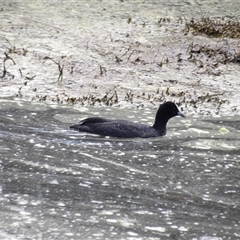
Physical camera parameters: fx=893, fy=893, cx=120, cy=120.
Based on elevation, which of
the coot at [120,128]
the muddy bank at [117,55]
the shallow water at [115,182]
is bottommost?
the shallow water at [115,182]

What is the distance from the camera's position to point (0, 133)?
12469 mm

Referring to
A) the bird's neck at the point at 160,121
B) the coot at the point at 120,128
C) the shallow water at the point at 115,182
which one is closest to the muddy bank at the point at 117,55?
the shallow water at the point at 115,182

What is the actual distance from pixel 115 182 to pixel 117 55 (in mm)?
8667

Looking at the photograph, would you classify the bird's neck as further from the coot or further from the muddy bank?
the muddy bank

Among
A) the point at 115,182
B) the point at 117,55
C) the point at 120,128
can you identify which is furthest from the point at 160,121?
the point at 117,55

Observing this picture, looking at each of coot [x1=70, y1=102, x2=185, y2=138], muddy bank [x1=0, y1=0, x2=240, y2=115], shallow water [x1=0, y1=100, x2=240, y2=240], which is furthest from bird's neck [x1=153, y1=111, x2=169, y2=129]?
muddy bank [x1=0, y1=0, x2=240, y2=115]

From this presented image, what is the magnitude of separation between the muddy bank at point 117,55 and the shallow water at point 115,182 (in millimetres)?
2010

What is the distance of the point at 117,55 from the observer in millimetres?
18531

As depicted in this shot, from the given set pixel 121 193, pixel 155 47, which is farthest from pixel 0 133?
pixel 155 47

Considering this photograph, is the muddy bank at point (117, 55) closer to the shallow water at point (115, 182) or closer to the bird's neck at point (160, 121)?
the shallow water at point (115, 182)

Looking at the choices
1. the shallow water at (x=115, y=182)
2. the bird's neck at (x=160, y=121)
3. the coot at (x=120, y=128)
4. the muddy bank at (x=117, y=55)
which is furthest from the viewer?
the muddy bank at (x=117, y=55)

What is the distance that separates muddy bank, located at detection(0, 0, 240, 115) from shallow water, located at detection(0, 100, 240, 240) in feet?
6.59

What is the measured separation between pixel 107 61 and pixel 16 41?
197cm

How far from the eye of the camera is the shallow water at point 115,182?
27.8 feet
